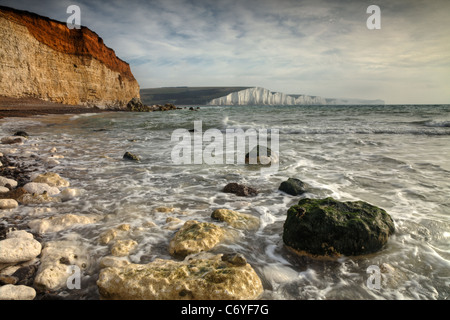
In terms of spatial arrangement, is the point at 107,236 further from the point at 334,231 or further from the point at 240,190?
the point at 334,231

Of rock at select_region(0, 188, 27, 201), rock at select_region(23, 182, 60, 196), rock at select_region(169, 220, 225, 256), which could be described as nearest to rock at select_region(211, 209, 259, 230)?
rock at select_region(169, 220, 225, 256)

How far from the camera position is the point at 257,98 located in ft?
581

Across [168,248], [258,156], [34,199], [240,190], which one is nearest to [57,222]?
[34,199]

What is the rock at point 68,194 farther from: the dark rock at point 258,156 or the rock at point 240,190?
the dark rock at point 258,156

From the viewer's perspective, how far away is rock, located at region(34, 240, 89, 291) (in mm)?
1977

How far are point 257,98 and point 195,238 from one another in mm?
182211

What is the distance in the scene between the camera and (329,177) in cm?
523

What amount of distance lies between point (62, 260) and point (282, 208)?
9.26 feet

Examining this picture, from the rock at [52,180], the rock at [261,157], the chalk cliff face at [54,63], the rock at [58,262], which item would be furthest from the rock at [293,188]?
the chalk cliff face at [54,63]

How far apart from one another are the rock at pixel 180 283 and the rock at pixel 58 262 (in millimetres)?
422

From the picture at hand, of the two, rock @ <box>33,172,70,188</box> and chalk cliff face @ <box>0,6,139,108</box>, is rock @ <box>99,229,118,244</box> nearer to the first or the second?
rock @ <box>33,172,70,188</box>

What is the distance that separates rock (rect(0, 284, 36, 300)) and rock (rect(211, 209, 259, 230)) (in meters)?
1.98

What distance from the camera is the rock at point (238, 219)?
3100 millimetres

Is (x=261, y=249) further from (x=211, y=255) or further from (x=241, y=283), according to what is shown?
(x=241, y=283)
